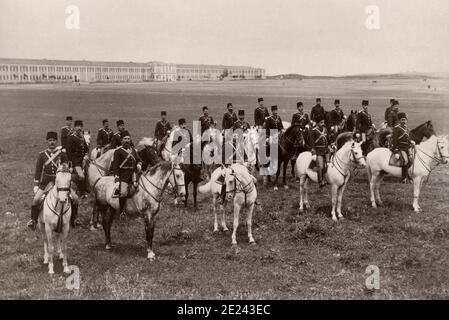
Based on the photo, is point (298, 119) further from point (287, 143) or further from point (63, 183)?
point (63, 183)

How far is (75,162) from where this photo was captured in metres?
15.0

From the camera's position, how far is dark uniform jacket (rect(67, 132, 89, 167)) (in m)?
14.9

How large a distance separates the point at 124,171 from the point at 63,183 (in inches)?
91.6

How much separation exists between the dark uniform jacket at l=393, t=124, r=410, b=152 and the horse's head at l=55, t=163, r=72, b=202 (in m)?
10.9

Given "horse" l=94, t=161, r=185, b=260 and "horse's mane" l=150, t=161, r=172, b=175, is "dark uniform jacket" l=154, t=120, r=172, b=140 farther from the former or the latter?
"horse's mane" l=150, t=161, r=172, b=175

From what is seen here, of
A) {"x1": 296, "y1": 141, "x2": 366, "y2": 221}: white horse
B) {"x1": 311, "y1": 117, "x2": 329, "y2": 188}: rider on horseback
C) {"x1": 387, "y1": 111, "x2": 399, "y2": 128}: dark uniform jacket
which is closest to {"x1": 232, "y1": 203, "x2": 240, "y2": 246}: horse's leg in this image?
{"x1": 296, "y1": 141, "x2": 366, "y2": 221}: white horse

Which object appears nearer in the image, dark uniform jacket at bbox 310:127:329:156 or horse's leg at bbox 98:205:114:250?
horse's leg at bbox 98:205:114:250

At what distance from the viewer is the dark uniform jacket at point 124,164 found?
1239 cm

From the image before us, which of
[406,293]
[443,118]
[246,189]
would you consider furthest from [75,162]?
[443,118]

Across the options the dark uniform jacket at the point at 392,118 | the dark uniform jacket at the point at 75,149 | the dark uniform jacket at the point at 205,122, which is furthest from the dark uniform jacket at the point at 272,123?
the dark uniform jacket at the point at 75,149

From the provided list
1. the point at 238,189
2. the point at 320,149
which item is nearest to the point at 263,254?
the point at 238,189

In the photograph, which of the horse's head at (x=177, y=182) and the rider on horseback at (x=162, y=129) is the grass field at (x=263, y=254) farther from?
the rider on horseback at (x=162, y=129)

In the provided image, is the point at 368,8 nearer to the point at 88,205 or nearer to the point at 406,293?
the point at 406,293
